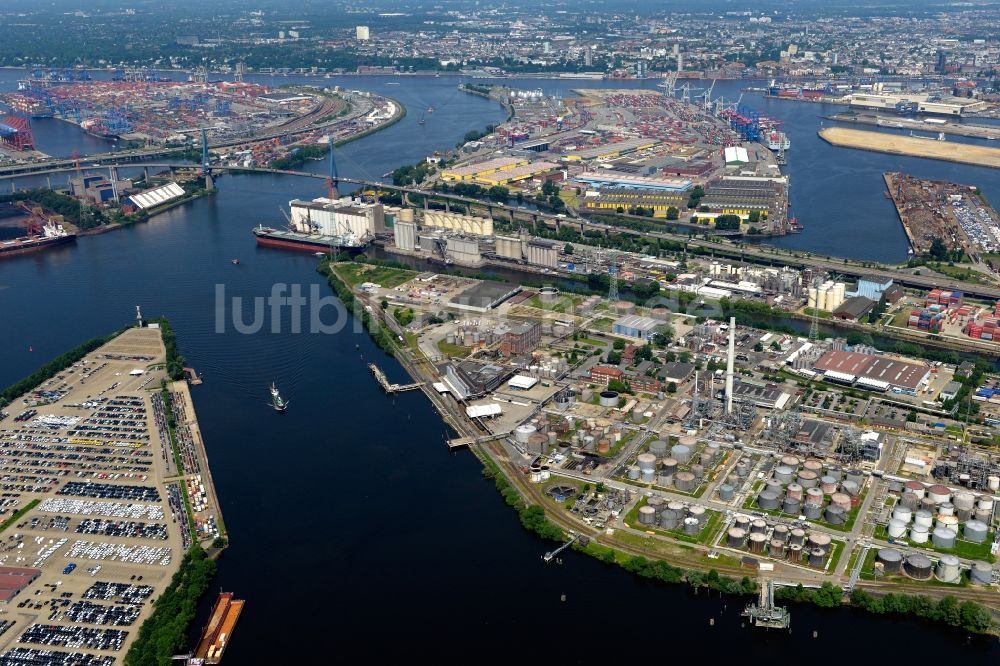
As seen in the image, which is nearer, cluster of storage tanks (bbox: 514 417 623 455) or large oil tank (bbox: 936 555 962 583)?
large oil tank (bbox: 936 555 962 583)

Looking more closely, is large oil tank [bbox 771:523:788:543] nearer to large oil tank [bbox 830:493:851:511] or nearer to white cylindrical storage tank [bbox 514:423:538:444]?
large oil tank [bbox 830:493:851:511]

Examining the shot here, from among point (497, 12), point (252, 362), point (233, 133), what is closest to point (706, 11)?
point (497, 12)

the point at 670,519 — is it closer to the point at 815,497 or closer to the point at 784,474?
the point at 815,497

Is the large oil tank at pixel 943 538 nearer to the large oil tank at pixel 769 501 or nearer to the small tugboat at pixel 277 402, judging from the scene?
the large oil tank at pixel 769 501

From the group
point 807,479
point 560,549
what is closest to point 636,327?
point 807,479

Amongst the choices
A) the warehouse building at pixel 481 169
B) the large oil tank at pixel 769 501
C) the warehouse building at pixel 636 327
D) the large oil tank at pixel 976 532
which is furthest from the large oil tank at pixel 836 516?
the warehouse building at pixel 481 169

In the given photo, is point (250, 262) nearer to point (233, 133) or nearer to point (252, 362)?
point (252, 362)

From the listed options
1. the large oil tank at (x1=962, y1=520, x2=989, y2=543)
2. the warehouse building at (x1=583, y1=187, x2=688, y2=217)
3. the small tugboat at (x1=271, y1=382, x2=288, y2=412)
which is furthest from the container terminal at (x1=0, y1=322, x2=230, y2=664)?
the warehouse building at (x1=583, y1=187, x2=688, y2=217)

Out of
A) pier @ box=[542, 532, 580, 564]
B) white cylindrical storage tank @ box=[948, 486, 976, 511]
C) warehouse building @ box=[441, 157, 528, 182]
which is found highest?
warehouse building @ box=[441, 157, 528, 182]
